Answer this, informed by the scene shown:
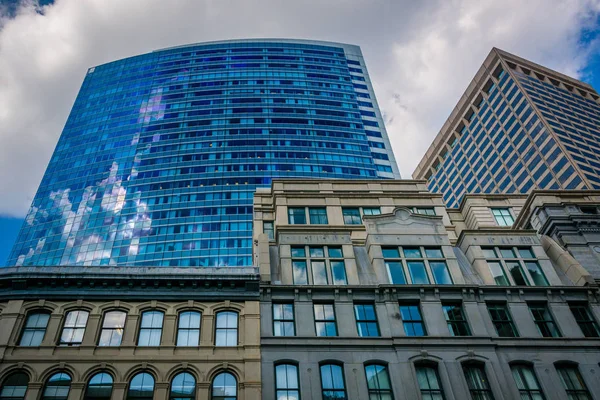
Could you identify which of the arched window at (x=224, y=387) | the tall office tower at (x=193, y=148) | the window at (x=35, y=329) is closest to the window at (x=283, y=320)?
the arched window at (x=224, y=387)

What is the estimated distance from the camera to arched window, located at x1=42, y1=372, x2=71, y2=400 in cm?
2383

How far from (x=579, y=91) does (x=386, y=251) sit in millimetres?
148153

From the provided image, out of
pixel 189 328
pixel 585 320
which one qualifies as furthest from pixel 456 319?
pixel 189 328

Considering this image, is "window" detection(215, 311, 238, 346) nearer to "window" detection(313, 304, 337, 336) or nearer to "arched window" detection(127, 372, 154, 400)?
"arched window" detection(127, 372, 154, 400)

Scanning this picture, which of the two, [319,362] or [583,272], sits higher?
[583,272]

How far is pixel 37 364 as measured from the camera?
24719 mm

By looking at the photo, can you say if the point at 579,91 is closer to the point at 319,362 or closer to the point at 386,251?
the point at 386,251

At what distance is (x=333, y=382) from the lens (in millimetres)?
25594

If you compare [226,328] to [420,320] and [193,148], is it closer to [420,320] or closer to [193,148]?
[420,320]

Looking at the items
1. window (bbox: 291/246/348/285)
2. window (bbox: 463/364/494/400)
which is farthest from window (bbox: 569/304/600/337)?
window (bbox: 291/246/348/285)

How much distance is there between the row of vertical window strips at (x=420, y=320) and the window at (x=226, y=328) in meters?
2.34

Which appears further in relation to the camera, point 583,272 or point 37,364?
point 583,272

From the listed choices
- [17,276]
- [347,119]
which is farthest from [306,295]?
[347,119]

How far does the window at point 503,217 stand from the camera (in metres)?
43.1
